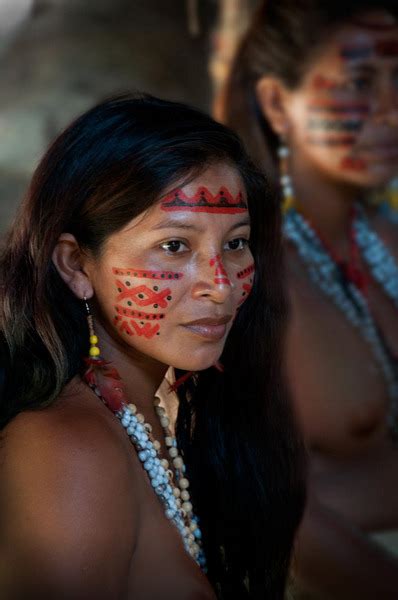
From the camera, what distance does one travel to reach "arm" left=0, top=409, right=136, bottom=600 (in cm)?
148

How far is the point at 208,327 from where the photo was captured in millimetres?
1776

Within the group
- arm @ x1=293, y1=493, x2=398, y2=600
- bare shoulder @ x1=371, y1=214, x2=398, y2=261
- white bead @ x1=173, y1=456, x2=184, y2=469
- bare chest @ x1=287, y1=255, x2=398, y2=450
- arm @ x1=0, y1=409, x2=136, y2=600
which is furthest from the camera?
bare shoulder @ x1=371, y1=214, x2=398, y2=261

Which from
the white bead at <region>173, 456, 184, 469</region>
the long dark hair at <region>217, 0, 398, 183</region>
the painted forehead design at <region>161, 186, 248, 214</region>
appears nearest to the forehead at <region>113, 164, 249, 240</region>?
the painted forehead design at <region>161, 186, 248, 214</region>

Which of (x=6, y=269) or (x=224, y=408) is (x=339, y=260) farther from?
(x=6, y=269)

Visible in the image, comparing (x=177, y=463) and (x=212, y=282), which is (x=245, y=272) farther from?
(x=177, y=463)

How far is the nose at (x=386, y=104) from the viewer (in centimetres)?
307

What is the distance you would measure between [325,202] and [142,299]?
5.00 feet

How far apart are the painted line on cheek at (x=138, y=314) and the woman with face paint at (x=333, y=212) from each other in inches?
45.2

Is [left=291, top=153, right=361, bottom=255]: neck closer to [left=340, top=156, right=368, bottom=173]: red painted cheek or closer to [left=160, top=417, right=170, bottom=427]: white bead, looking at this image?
[left=340, top=156, right=368, bottom=173]: red painted cheek

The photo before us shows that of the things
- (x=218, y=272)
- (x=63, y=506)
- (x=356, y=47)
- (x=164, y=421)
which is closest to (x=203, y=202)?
(x=218, y=272)

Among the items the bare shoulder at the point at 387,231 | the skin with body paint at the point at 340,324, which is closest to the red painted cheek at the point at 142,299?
the skin with body paint at the point at 340,324

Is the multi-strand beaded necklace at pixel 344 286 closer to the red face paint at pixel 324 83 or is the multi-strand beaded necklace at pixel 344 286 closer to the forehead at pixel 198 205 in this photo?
the red face paint at pixel 324 83

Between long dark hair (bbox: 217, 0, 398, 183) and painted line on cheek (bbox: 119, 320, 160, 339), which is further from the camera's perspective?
long dark hair (bbox: 217, 0, 398, 183)

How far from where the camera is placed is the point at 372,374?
3.03 meters
